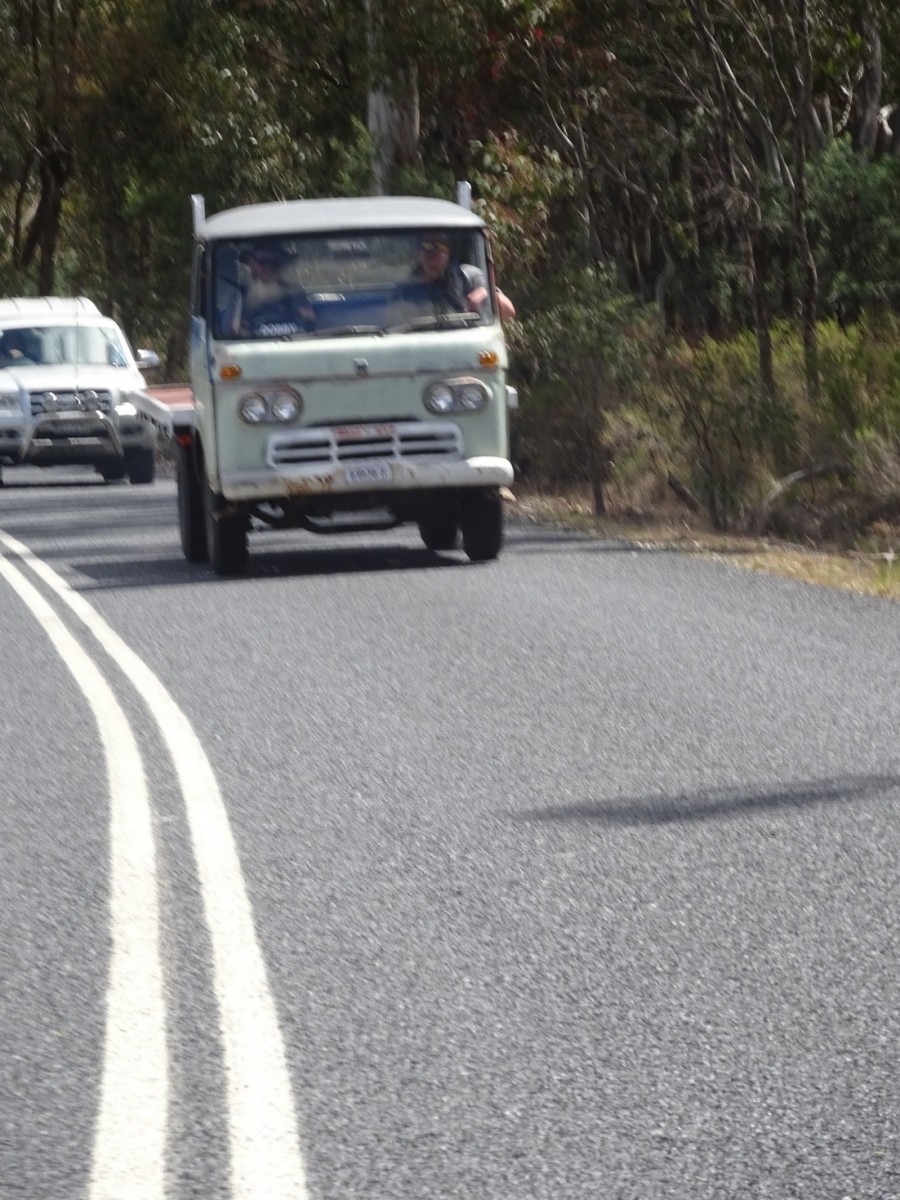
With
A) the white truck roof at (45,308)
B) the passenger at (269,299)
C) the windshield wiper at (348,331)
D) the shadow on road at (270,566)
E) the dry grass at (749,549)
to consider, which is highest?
the white truck roof at (45,308)

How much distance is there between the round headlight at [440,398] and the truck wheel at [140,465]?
35.9 feet

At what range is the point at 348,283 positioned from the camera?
14695 millimetres

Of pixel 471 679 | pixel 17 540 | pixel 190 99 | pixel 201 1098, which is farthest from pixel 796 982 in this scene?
pixel 190 99

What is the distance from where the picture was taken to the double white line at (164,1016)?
4188 mm

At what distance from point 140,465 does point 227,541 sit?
10681mm

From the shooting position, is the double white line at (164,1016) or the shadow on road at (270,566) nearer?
the double white line at (164,1016)

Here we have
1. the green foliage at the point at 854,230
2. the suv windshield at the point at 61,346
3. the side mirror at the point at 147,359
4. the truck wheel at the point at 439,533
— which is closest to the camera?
the truck wheel at the point at 439,533

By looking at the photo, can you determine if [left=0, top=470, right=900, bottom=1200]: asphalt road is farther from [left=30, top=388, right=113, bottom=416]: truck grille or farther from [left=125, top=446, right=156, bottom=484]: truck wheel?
[left=125, top=446, right=156, bottom=484]: truck wheel

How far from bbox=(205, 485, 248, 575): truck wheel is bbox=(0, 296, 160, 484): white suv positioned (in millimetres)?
9383

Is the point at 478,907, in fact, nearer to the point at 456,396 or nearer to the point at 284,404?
the point at 284,404

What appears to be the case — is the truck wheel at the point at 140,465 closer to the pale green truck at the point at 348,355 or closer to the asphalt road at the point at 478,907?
the pale green truck at the point at 348,355

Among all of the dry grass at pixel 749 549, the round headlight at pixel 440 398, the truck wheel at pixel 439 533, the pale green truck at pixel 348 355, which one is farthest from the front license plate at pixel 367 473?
the dry grass at pixel 749 549

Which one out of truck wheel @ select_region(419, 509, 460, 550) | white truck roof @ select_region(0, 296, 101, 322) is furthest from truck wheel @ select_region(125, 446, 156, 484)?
truck wheel @ select_region(419, 509, 460, 550)

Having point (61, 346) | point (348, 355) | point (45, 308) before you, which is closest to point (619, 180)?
point (45, 308)
